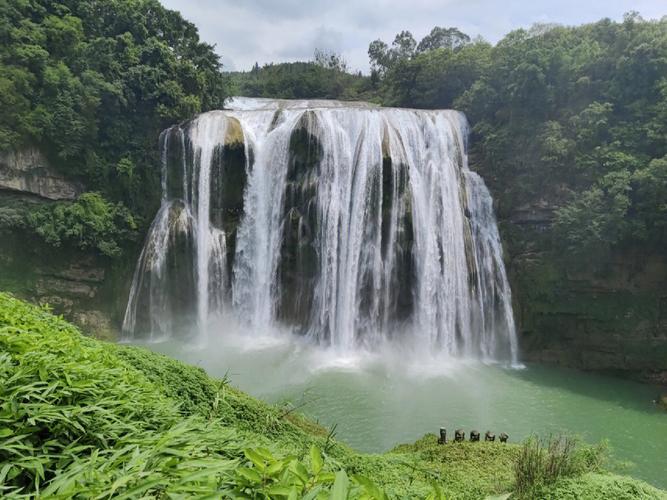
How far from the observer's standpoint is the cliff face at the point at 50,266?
17.2m

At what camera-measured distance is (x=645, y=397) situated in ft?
45.2

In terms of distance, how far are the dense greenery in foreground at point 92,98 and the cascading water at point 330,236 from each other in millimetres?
1382

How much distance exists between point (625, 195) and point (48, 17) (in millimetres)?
24214

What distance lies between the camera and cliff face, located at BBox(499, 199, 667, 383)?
15.5m

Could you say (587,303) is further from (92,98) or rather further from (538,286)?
(92,98)

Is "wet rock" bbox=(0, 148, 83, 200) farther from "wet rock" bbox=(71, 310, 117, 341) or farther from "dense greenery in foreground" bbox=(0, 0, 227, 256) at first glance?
"wet rock" bbox=(71, 310, 117, 341)

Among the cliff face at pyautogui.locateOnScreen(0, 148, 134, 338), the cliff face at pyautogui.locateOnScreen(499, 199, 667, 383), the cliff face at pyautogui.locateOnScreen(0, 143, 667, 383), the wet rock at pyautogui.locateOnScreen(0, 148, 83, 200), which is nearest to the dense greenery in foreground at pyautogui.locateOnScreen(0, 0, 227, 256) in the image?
the wet rock at pyautogui.locateOnScreen(0, 148, 83, 200)

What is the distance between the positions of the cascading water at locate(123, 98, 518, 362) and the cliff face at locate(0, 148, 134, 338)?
3.37 feet

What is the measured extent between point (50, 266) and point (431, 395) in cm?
1550

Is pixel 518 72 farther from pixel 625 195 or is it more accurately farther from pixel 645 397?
pixel 645 397

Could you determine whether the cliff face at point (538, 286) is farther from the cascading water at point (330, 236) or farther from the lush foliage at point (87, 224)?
the cascading water at point (330, 236)

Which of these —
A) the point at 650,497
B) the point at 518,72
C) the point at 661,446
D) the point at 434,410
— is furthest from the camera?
the point at 518,72

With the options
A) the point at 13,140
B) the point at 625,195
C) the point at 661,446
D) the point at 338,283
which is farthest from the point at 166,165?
the point at 661,446

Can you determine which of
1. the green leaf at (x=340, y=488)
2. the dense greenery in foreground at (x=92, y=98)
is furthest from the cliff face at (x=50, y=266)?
the green leaf at (x=340, y=488)
